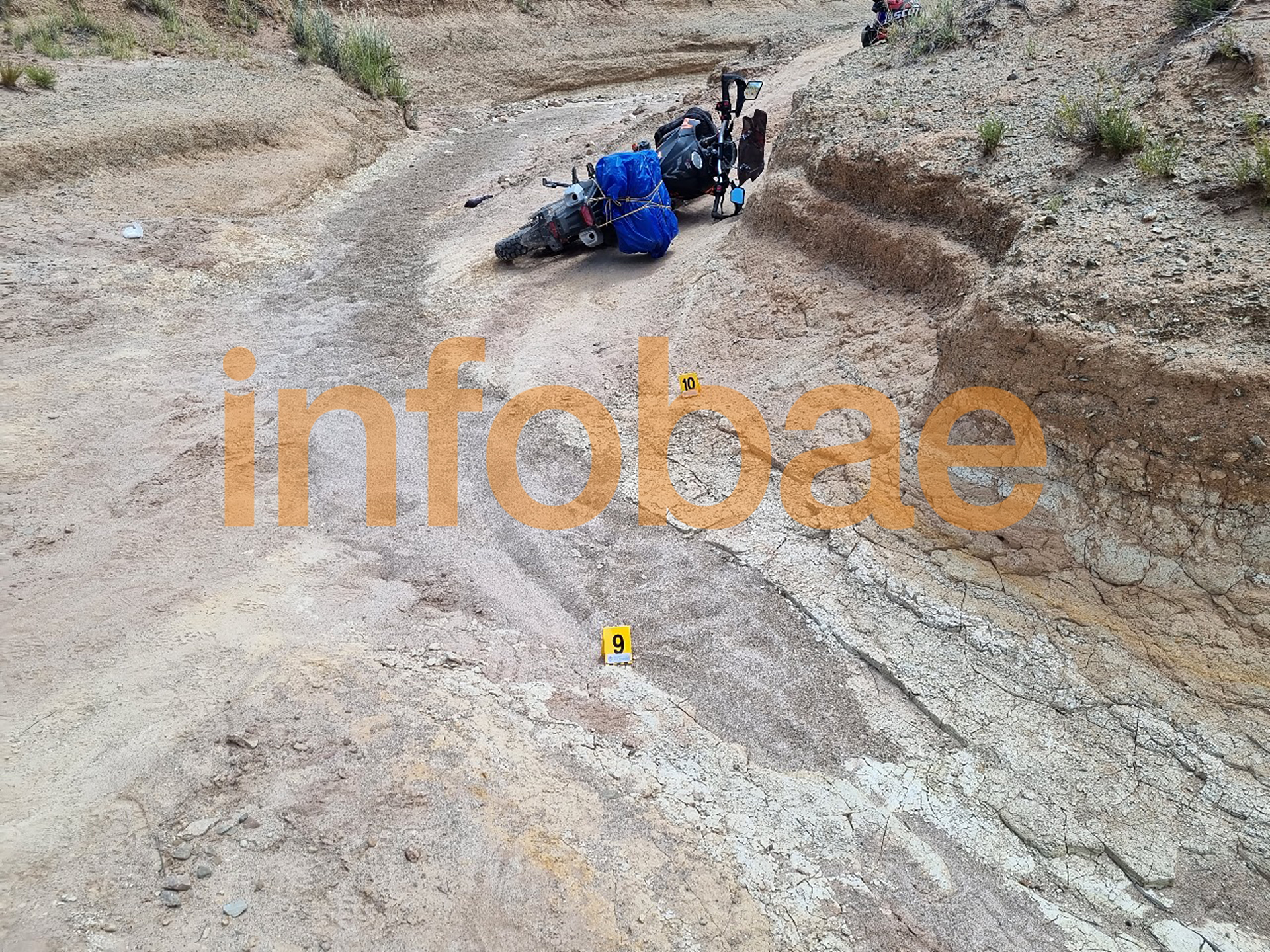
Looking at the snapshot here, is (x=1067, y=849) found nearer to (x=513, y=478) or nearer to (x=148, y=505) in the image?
(x=513, y=478)

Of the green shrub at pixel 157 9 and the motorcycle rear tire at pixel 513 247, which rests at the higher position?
the green shrub at pixel 157 9

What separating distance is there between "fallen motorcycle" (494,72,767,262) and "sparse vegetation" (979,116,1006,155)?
7.30ft

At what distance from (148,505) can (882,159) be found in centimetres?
432

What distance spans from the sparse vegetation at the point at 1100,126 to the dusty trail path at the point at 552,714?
1137 millimetres

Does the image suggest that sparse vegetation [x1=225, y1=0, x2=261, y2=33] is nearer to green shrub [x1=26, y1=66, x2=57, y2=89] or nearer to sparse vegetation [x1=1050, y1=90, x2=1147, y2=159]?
green shrub [x1=26, y1=66, x2=57, y2=89]

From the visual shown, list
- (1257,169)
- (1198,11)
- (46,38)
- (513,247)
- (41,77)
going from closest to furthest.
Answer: (1257,169), (1198,11), (513,247), (41,77), (46,38)

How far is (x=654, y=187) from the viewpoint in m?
5.99

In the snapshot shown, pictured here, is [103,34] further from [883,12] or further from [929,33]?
[929,33]

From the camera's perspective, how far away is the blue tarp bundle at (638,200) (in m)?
5.91

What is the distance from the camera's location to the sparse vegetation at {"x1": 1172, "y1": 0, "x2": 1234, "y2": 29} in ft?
14.1

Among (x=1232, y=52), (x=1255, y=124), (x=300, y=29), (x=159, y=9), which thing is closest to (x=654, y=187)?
(x=1232, y=52)

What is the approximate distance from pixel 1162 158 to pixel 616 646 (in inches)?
127

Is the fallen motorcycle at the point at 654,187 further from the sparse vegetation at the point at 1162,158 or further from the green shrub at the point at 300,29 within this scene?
the green shrub at the point at 300,29

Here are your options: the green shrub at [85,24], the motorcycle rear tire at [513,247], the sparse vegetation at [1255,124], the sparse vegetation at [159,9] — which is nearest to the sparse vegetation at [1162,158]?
the sparse vegetation at [1255,124]
